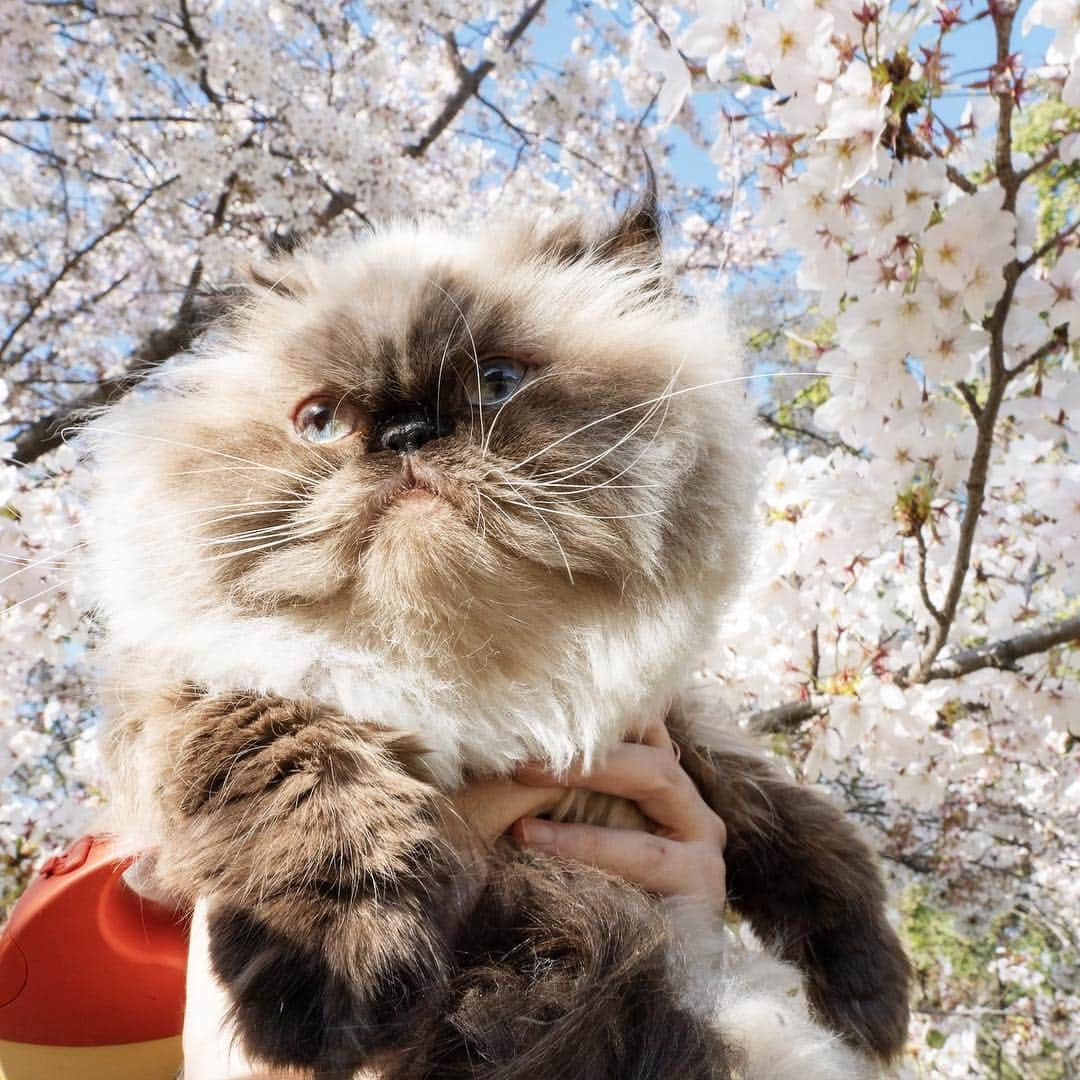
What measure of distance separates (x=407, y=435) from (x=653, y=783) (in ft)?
2.52

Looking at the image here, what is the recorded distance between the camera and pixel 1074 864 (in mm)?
4980

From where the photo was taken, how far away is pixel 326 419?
146cm

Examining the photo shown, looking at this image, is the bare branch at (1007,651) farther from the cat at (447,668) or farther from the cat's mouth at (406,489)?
the cat's mouth at (406,489)

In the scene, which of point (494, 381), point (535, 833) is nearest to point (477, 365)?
point (494, 381)

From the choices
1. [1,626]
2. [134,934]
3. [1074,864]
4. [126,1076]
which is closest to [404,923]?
[134,934]

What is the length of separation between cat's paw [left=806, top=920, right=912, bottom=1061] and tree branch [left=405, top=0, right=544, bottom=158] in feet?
17.5

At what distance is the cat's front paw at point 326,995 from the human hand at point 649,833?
14.6 inches

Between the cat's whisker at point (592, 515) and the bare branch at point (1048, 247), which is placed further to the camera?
the bare branch at point (1048, 247)

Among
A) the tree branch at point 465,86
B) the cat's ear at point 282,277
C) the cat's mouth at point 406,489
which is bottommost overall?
the cat's mouth at point 406,489

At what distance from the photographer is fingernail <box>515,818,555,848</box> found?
54.3 inches

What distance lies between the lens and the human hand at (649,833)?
1.41m

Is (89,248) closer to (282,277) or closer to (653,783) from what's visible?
(282,277)

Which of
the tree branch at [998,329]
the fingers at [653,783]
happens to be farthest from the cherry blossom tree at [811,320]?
the fingers at [653,783]

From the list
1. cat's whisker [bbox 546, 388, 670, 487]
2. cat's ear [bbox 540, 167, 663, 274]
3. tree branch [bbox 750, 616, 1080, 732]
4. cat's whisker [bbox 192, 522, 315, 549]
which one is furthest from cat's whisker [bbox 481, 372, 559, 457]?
tree branch [bbox 750, 616, 1080, 732]
